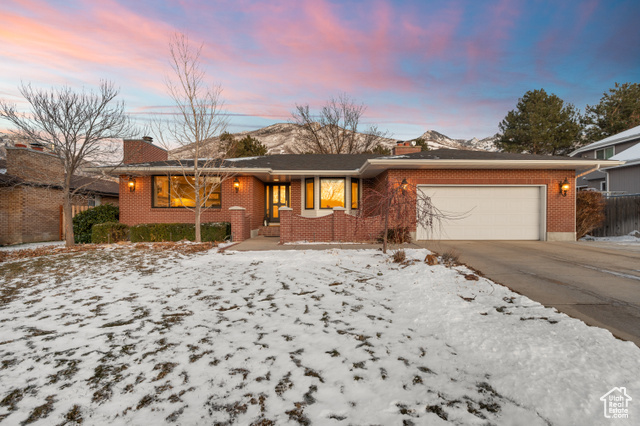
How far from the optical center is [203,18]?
9.37 m

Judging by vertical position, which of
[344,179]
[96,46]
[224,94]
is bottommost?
[344,179]

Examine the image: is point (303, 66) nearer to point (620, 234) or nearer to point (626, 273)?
point (626, 273)

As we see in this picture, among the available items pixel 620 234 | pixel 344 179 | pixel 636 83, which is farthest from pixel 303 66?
pixel 636 83

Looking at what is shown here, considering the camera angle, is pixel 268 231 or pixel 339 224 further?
pixel 268 231

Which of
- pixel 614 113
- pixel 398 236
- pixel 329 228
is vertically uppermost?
pixel 614 113

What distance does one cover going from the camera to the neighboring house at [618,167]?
14.8m

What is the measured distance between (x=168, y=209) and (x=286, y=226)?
19.4 ft

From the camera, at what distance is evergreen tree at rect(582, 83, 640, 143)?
1009 inches

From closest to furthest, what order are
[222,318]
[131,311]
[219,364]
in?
[219,364], [222,318], [131,311]

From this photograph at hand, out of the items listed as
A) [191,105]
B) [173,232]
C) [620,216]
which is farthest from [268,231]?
[620,216]

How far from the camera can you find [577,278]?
4.69 metres

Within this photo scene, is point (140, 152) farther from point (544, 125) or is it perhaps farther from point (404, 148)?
point (544, 125)

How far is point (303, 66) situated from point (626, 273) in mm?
14587

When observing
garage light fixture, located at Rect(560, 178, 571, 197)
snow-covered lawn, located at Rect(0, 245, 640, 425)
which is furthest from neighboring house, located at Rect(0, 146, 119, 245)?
garage light fixture, located at Rect(560, 178, 571, 197)
